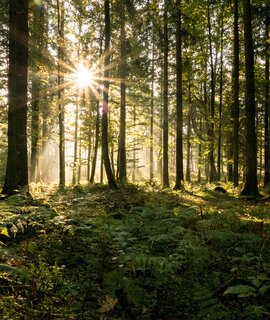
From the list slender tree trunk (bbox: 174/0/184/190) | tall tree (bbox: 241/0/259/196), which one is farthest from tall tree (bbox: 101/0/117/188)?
tall tree (bbox: 241/0/259/196)

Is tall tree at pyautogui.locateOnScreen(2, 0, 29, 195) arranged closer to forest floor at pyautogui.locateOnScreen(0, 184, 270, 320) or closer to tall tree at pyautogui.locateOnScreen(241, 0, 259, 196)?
forest floor at pyautogui.locateOnScreen(0, 184, 270, 320)

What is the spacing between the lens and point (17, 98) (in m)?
9.84

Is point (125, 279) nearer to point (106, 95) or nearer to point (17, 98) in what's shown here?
point (17, 98)

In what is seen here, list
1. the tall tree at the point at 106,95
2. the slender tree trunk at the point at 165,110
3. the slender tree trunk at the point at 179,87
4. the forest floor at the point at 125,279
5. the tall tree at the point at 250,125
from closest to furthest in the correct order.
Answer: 1. the forest floor at the point at 125,279
2. the tall tree at the point at 250,125
3. the tall tree at the point at 106,95
4. the slender tree trunk at the point at 179,87
5. the slender tree trunk at the point at 165,110

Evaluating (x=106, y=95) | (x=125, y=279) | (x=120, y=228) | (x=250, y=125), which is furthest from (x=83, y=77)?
(x=125, y=279)

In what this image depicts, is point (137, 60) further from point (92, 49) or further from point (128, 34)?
point (92, 49)

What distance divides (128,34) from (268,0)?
360 inches

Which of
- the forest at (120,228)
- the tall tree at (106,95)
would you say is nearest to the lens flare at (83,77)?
the forest at (120,228)

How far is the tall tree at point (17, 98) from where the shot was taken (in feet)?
31.8

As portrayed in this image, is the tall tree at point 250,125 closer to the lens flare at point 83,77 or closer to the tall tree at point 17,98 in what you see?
the tall tree at point 17,98

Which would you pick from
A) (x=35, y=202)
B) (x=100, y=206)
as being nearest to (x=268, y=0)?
(x=100, y=206)

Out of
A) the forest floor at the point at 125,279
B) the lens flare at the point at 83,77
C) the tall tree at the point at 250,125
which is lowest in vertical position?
the forest floor at the point at 125,279

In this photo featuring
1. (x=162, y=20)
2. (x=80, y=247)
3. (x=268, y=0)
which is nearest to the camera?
(x=80, y=247)

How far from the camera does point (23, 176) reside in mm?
9914
